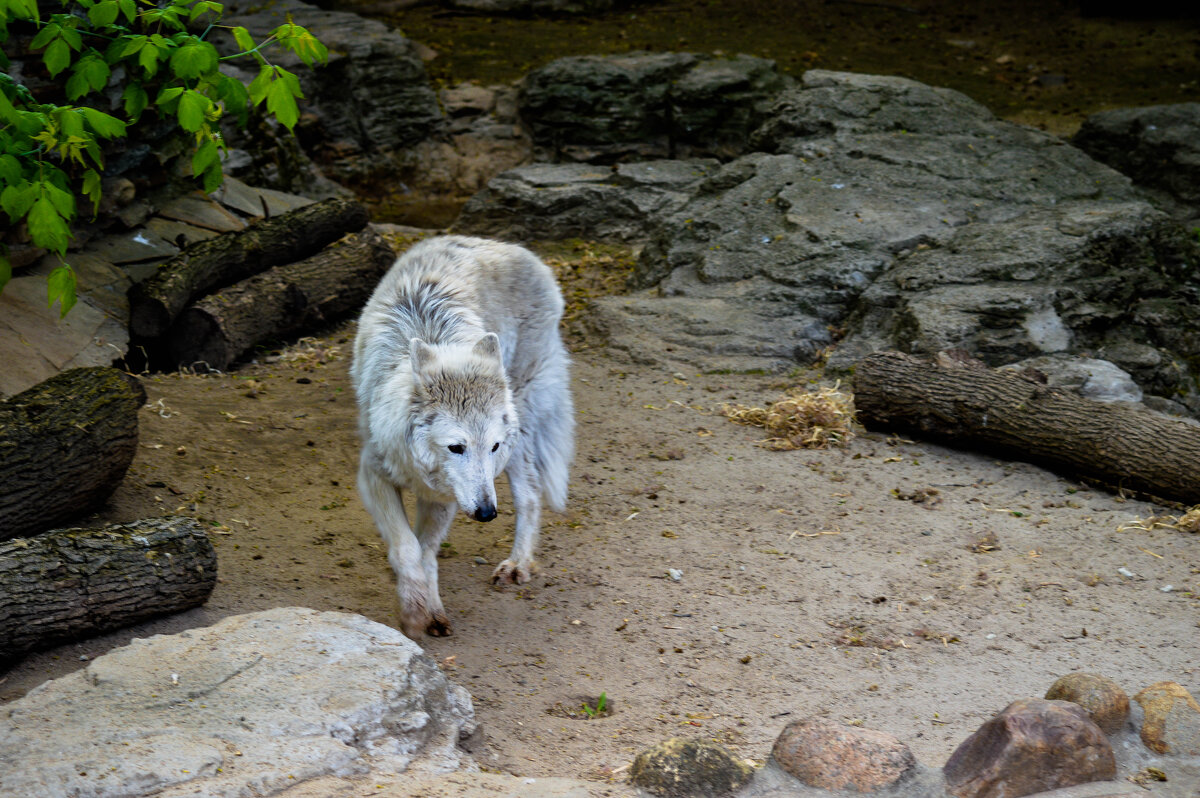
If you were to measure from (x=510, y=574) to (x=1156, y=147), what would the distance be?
8.18m

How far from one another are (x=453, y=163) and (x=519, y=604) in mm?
8884

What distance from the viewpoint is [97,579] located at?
13.5 ft

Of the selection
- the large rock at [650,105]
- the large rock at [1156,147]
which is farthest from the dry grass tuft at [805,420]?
the large rock at [650,105]

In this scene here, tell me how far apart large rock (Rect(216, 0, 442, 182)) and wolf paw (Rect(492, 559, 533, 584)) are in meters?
8.57

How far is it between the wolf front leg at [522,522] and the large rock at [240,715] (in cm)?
136

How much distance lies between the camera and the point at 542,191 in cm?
1093

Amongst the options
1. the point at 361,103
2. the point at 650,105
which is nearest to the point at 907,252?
the point at 650,105

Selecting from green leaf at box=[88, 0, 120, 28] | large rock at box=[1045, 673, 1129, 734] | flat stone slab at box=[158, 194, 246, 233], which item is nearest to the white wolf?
green leaf at box=[88, 0, 120, 28]

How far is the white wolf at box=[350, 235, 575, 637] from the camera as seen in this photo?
13.4 feet

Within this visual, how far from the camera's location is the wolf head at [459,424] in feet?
13.1

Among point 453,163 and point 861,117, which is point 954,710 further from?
point 453,163

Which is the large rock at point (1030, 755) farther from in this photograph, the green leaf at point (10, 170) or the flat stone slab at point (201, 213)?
the flat stone slab at point (201, 213)

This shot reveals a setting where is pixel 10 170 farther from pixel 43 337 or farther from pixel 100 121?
pixel 43 337

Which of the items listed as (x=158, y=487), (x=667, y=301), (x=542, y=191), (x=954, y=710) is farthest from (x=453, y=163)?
(x=954, y=710)
